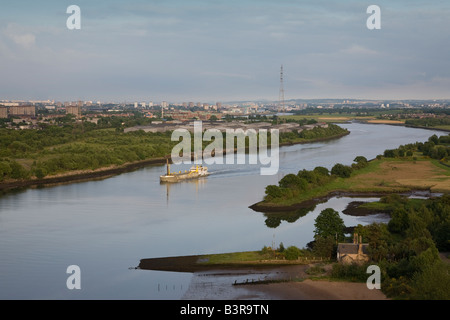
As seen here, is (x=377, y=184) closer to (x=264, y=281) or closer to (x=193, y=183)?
(x=193, y=183)

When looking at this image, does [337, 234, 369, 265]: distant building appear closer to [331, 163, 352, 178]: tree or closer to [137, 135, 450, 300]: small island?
[137, 135, 450, 300]: small island

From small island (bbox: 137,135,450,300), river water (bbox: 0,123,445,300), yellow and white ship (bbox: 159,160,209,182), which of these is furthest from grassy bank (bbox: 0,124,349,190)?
small island (bbox: 137,135,450,300)

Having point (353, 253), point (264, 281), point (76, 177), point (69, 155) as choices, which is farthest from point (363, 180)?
point (69, 155)

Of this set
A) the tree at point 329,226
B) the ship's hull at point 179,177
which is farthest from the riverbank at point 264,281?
the ship's hull at point 179,177

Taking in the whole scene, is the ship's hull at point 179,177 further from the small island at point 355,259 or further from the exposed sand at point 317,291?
the exposed sand at point 317,291

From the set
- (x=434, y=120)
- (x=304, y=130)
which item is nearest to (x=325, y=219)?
(x=304, y=130)

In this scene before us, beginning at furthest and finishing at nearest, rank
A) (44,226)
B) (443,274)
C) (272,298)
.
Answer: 1. (44,226)
2. (272,298)
3. (443,274)

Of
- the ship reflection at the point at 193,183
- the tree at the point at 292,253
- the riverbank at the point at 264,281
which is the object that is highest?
the ship reflection at the point at 193,183
